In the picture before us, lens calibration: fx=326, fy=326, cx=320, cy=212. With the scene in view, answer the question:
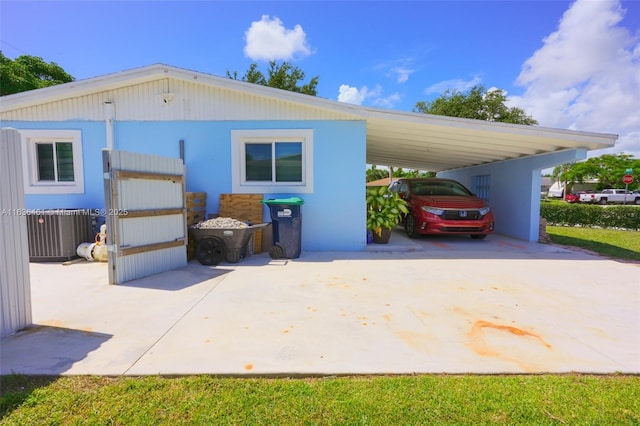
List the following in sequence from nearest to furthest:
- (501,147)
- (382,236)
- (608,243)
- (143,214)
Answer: (143,214)
(382,236)
(501,147)
(608,243)

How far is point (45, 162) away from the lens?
292 inches

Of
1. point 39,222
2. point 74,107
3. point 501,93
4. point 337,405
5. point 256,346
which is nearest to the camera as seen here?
point 337,405

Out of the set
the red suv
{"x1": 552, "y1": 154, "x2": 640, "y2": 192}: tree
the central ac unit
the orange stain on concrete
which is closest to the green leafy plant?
the red suv

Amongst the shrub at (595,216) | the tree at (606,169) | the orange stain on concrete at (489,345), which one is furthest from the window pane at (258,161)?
the tree at (606,169)

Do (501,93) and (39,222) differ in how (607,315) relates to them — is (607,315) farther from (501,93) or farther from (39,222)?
(501,93)

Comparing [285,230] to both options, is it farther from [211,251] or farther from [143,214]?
[143,214]

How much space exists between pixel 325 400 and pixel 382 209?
608 centimetres

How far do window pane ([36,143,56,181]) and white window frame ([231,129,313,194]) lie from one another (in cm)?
417

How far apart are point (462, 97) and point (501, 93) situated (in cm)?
300

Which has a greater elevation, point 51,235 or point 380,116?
point 380,116

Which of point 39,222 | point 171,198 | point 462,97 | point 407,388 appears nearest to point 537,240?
point 407,388

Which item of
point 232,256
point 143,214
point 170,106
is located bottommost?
point 232,256

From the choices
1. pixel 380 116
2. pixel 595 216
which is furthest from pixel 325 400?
pixel 595 216

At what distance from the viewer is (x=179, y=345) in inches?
114
